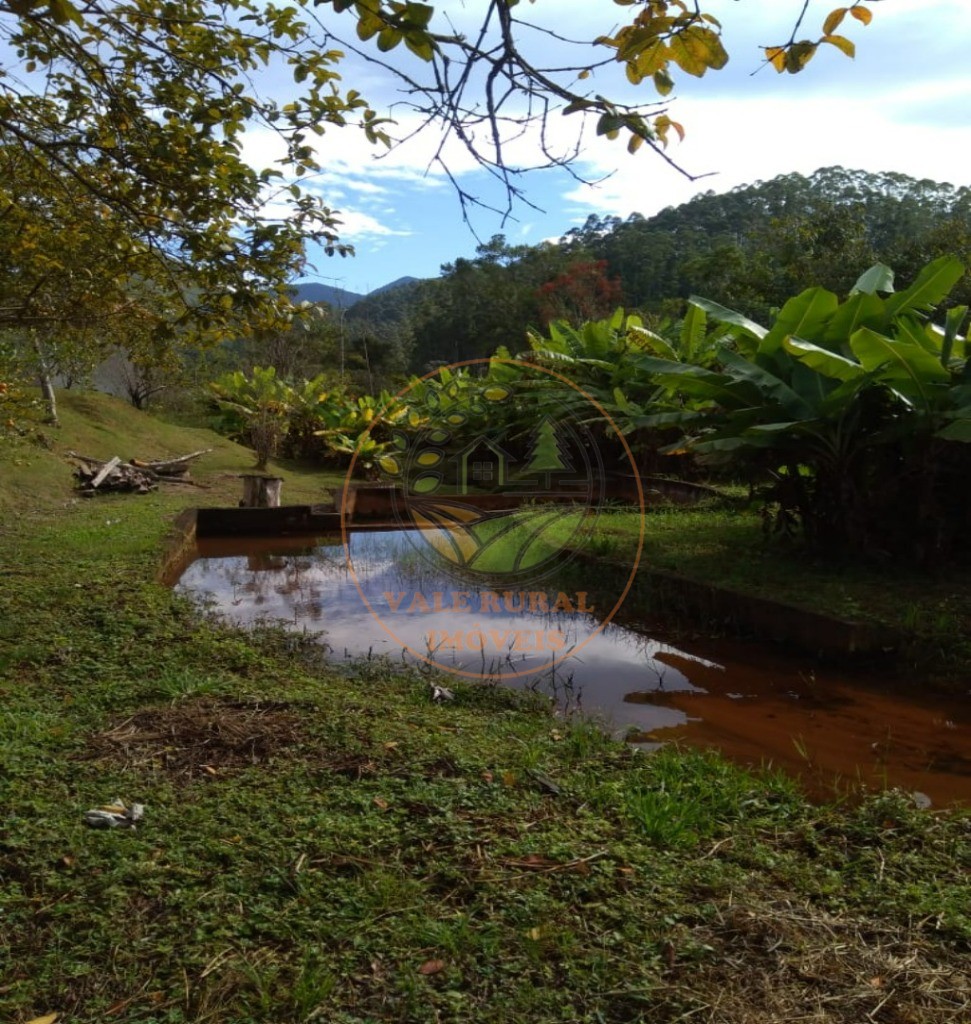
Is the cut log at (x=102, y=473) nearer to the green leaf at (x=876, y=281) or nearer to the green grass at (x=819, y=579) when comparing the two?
the green grass at (x=819, y=579)

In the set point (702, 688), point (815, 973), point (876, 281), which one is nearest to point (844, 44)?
point (815, 973)

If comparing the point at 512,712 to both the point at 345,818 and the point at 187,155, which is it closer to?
the point at 345,818

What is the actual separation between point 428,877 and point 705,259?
21.9 metres

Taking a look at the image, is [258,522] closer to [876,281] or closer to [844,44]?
[876,281]

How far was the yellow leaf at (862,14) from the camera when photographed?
1.89m

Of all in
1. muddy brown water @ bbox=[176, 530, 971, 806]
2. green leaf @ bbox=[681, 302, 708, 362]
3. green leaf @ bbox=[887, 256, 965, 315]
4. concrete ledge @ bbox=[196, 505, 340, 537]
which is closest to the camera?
Answer: muddy brown water @ bbox=[176, 530, 971, 806]

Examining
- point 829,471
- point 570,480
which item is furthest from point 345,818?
point 570,480

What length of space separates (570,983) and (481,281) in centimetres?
3219

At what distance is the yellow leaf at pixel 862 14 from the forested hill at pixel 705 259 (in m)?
17.2

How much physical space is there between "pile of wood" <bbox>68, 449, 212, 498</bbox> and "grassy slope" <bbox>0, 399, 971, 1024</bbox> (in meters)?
7.60

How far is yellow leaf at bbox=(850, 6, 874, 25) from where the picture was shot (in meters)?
1.89

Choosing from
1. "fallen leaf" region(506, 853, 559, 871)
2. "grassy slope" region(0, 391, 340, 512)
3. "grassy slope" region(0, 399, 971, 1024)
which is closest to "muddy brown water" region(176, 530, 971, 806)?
"grassy slope" region(0, 399, 971, 1024)

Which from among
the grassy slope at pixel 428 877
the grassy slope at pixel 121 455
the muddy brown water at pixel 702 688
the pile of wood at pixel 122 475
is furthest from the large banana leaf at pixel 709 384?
the pile of wood at pixel 122 475

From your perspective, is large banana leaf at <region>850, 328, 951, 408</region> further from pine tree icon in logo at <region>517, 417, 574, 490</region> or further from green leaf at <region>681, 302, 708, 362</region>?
pine tree icon in logo at <region>517, 417, 574, 490</region>
